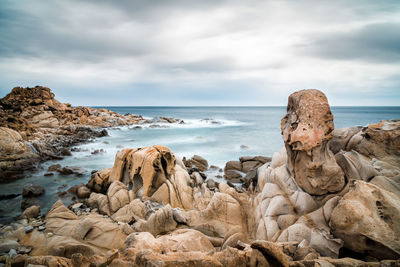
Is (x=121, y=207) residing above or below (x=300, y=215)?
below

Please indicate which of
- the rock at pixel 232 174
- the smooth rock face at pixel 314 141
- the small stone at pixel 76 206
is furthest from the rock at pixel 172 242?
the rock at pixel 232 174

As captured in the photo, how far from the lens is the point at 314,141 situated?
620cm

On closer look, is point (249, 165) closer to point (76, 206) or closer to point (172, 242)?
point (172, 242)

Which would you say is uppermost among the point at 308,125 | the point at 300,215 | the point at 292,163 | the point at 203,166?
the point at 308,125

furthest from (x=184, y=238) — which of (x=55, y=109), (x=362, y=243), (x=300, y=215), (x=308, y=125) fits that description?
(x=55, y=109)

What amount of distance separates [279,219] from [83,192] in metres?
9.70

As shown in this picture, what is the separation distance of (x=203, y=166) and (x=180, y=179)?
628cm

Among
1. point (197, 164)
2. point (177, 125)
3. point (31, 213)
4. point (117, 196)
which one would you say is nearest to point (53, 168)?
point (31, 213)

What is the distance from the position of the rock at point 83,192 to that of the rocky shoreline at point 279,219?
46.6 inches

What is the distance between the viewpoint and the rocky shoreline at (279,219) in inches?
163

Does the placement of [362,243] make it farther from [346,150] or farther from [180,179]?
[180,179]

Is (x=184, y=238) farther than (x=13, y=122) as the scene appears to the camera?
No

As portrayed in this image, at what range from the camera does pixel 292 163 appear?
710 centimetres

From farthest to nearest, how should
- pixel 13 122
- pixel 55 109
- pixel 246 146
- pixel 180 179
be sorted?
pixel 55 109, pixel 246 146, pixel 13 122, pixel 180 179
